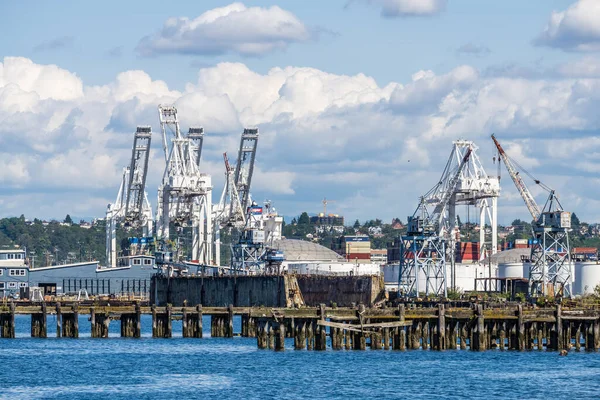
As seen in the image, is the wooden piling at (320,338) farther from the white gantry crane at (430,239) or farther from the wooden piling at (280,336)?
the white gantry crane at (430,239)

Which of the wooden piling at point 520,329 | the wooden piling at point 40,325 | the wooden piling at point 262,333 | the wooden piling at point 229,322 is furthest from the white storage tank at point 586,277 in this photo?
the wooden piling at point 262,333

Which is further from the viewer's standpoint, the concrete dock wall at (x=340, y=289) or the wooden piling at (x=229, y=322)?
the concrete dock wall at (x=340, y=289)

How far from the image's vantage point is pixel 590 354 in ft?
286

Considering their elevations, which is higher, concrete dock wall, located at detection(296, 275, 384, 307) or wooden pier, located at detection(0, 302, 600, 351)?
concrete dock wall, located at detection(296, 275, 384, 307)

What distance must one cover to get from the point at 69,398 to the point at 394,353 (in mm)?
25991

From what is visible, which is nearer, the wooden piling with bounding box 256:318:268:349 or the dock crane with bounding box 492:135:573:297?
the wooden piling with bounding box 256:318:268:349

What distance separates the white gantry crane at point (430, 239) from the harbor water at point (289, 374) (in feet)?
164

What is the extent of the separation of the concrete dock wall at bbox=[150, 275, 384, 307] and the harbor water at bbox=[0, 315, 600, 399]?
228 feet

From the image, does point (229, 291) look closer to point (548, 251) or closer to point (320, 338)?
point (548, 251)

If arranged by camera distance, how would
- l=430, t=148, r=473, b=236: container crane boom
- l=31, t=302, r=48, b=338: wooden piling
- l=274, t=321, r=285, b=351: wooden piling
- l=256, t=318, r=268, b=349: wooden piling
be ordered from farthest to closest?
l=430, t=148, r=473, b=236: container crane boom → l=31, t=302, r=48, b=338: wooden piling → l=256, t=318, r=268, b=349: wooden piling → l=274, t=321, r=285, b=351: wooden piling

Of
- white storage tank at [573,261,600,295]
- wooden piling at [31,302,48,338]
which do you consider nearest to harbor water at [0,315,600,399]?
wooden piling at [31,302,48,338]

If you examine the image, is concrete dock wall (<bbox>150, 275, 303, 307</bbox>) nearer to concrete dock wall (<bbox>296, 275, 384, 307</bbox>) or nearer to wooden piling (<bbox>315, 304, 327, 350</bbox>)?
concrete dock wall (<bbox>296, 275, 384, 307</bbox>)

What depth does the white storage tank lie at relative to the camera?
7116 inches

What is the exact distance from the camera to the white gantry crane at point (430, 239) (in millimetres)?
146375
